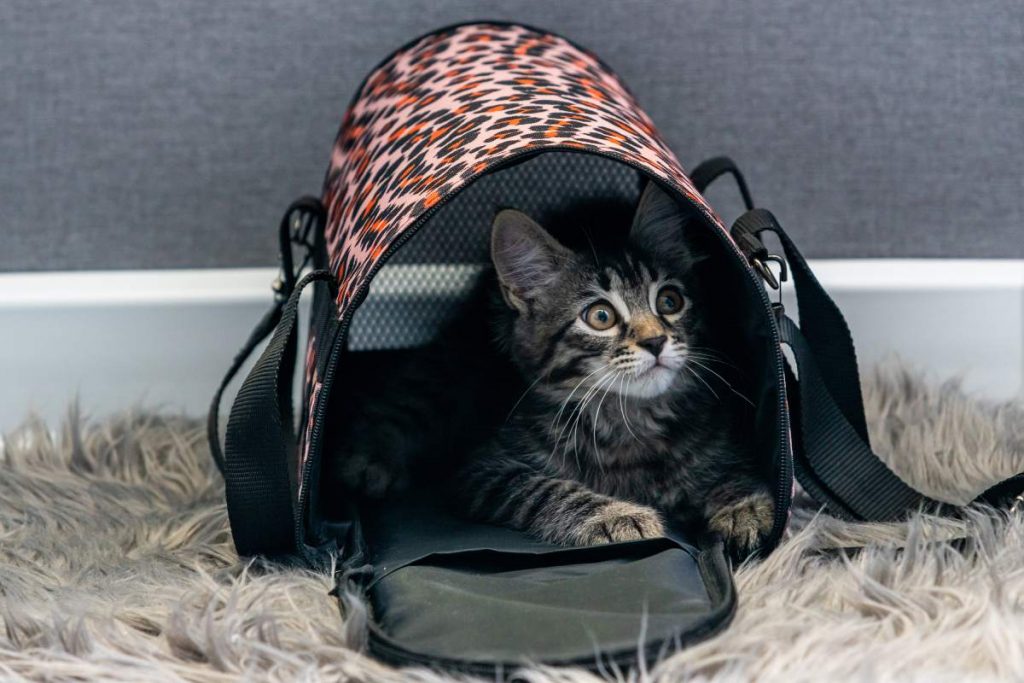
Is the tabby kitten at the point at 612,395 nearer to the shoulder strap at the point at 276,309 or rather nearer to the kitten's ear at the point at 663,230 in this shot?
the kitten's ear at the point at 663,230

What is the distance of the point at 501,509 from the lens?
1161 mm

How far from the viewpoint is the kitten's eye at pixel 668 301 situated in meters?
1.19

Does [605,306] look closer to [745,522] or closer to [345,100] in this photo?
[745,522]

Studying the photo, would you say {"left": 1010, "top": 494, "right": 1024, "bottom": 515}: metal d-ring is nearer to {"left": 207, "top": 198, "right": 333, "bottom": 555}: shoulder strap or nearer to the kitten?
the kitten

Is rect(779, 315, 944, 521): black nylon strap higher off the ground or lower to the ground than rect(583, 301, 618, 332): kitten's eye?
lower

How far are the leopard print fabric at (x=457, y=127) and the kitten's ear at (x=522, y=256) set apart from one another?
0.10 metres

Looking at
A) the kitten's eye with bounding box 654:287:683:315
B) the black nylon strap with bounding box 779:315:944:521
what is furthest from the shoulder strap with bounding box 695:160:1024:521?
the kitten's eye with bounding box 654:287:683:315

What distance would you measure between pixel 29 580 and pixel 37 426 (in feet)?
1.44

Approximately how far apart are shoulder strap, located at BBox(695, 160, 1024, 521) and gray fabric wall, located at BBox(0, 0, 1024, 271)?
57 cm

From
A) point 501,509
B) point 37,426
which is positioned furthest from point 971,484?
point 37,426

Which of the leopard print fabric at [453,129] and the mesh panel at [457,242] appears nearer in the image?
the leopard print fabric at [453,129]

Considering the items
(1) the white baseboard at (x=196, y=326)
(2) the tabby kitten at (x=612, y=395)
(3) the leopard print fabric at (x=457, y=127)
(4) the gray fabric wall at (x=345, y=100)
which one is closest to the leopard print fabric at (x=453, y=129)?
(3) the leopard print fabric at (x=457, y=127)

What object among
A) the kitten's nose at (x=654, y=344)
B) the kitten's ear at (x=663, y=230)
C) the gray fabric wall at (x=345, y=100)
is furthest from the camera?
the gray fabric wall at (x=345, y=100)

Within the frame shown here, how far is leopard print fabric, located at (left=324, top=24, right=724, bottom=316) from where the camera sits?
1.03 m
